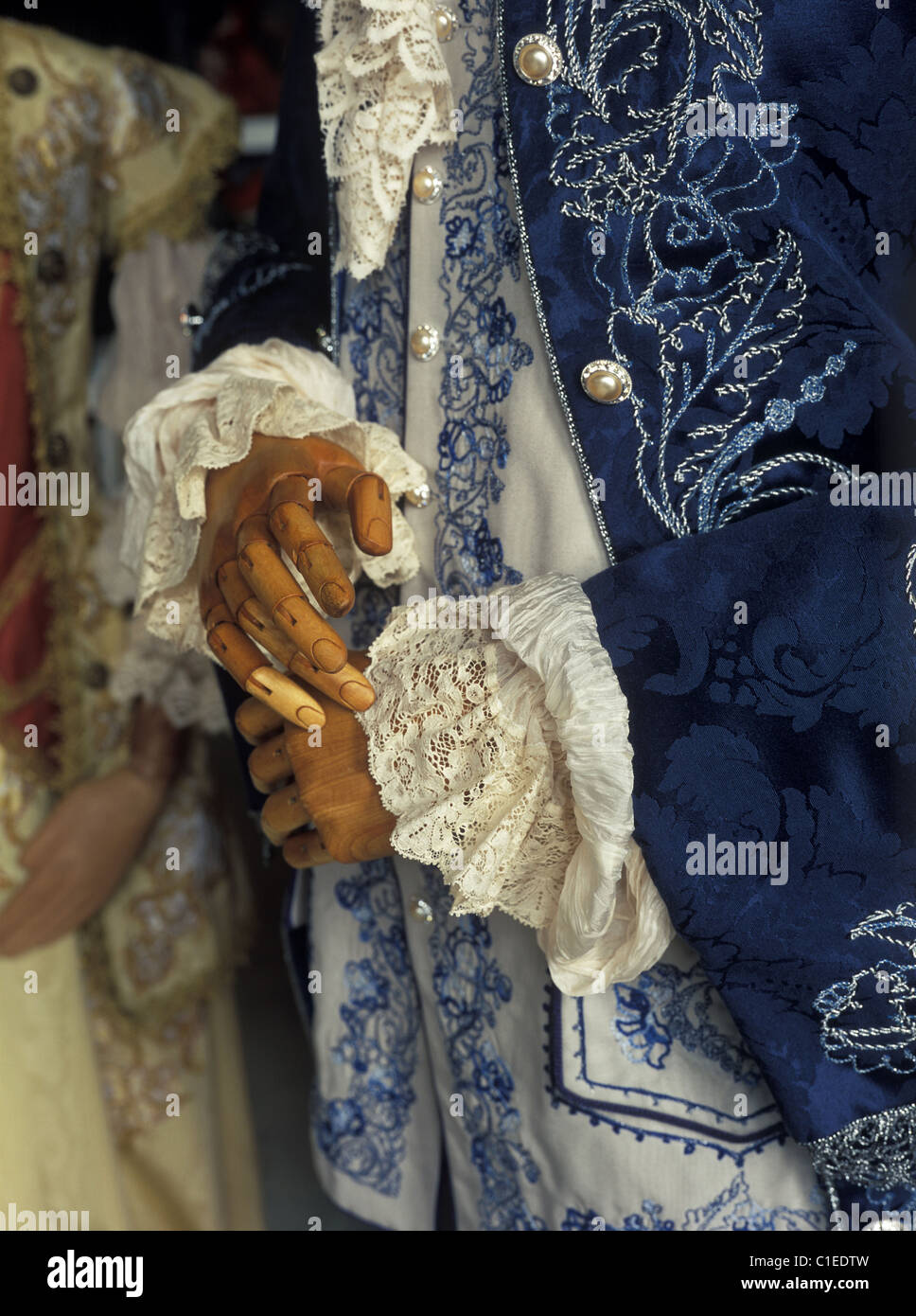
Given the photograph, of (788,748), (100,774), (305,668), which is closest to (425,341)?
(305,668)

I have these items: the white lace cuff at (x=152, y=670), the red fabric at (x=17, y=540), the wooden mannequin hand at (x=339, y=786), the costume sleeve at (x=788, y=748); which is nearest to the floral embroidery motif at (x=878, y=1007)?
the costume sleeve at (x=788, y=748)

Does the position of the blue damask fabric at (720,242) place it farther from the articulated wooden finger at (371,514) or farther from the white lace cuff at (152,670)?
the white lace cuff at (152,670)

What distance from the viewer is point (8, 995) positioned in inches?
40.6

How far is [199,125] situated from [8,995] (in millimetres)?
915

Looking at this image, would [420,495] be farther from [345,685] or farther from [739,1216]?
[739,1216]

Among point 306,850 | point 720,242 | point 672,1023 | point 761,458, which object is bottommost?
point 672,1023

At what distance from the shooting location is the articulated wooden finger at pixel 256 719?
26.1 inches

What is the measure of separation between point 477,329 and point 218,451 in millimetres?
181

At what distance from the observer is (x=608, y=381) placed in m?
0.60

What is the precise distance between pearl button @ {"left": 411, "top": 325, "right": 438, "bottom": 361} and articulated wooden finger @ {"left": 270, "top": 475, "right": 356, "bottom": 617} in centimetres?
15

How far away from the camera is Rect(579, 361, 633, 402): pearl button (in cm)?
60

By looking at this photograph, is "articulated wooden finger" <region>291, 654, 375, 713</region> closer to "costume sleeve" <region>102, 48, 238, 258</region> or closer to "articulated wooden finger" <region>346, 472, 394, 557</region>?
"articulated wooden finger" <region>346, 472, 394, 557</region>

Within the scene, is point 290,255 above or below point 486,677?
above

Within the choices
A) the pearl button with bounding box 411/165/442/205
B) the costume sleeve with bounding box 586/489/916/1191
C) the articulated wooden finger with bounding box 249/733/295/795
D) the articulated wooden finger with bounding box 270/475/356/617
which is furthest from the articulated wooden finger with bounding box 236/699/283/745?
the pearl button with bounding box 411/165/442/205
